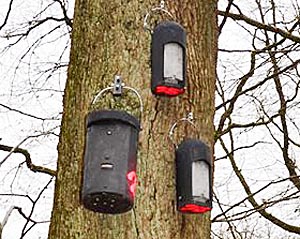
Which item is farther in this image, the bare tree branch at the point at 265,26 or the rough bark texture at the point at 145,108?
the bare tree branch at the point at 265,26

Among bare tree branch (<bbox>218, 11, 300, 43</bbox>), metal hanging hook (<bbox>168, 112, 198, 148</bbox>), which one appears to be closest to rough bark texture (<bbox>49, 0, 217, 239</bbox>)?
metal hanging hook (<bbox>168, 112, 198, 148</bbox>)

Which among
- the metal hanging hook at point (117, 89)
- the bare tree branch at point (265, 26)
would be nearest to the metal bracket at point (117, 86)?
the metal hanging hook at point (117, 89)

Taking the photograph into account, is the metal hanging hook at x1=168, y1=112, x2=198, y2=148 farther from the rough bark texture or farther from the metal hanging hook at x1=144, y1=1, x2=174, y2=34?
the metal hanging hook at x1=144, y1=1, x2=174, y2=34

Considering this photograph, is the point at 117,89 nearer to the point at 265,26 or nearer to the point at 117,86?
the point at 117,86

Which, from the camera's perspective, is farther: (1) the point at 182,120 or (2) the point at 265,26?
(2) the point at 265,26

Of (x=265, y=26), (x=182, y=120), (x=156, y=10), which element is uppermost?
(x=265, y=26)

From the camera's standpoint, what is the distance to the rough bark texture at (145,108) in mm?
1537

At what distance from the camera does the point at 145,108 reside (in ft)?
5.41

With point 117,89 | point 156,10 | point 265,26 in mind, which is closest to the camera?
point 117,89

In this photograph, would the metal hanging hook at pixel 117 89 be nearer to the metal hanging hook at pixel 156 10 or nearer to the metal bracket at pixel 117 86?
the metal bracket at pixel 117 86

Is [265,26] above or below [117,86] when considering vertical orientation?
above

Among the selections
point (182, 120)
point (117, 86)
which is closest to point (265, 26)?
point (182, 120)

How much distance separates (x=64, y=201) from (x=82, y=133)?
0.61 feet

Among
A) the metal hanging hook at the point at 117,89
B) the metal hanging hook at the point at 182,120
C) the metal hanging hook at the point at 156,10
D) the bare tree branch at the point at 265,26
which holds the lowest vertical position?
the metal hanging hook at the point at 182,120
